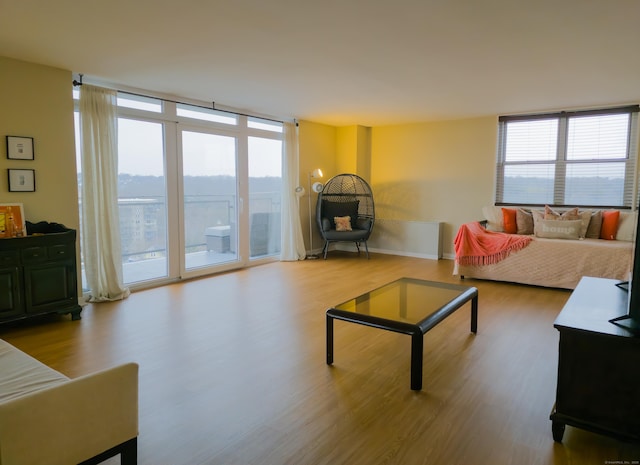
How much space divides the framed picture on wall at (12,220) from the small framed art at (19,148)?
43 centimetres

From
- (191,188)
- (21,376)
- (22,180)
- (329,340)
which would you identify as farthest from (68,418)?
(191,188)

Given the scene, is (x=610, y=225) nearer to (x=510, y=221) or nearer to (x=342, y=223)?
(x=510, y=221)

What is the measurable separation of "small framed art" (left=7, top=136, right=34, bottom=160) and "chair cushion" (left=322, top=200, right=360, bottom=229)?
438 cm

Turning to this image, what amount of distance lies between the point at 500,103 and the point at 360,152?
2651 millimetres

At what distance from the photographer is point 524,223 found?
19.5 feet

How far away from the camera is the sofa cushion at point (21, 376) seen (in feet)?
5.54

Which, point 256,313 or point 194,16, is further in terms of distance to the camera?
point 256,313

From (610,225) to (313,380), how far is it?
188 inches

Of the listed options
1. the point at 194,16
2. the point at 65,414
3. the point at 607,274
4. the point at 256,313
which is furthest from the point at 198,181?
the point at 607,274

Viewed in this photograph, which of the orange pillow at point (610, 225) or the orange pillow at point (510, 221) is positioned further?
the orange pillow at point (510, 221)

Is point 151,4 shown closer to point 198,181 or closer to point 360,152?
point 198,181

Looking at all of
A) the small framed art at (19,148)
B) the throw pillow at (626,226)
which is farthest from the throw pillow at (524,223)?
the small framed art at (19,148)

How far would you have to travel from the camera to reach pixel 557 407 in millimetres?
2020

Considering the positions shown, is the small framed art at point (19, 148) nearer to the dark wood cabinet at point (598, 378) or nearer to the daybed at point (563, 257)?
the dark wood cabinet at point (598, 378)
